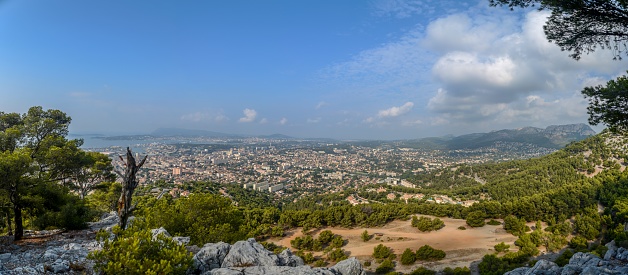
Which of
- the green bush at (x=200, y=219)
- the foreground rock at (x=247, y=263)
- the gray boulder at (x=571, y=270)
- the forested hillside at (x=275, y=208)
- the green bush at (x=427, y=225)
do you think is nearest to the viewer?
the foreground rock at (x=247, y=263)

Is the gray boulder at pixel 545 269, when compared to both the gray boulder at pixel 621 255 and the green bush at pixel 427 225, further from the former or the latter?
the green bush at pixel 427 225

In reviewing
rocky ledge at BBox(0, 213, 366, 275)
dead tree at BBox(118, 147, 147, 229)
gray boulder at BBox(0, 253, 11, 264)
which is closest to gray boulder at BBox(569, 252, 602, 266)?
rocky ledge at BBox(0, 213, 366, 275)

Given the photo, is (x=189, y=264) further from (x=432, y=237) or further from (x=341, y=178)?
(x=341, y=178)

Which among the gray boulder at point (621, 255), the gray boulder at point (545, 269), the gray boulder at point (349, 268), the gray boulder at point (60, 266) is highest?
the gray boulder at point (60, 266)

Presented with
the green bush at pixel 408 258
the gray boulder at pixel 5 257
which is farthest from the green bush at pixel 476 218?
the gray boulder at pixel 5 257

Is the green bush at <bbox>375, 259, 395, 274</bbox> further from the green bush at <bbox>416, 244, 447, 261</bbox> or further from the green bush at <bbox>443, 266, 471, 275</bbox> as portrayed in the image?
the green bush at <bbox>443, 266, 471, 275</bbox>

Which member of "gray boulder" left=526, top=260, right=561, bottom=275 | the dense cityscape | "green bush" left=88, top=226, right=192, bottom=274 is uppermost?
"green bush" left=88, top=226, right=192, bottom=274
